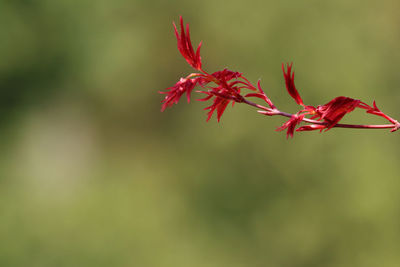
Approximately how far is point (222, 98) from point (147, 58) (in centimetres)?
569

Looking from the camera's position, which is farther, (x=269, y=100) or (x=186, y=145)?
(x=186, y=145)

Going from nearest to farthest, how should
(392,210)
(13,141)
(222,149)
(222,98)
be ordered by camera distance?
1. (222,98)
2. (392,210)
3. (222,149)
4. (13,141)

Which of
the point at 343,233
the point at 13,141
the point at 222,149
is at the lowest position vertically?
the point at 343,233

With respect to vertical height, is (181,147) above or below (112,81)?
below

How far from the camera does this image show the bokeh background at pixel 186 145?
6148 millimetres

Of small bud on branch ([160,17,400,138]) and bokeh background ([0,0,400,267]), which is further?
bokeh background ([0,0,400,267])

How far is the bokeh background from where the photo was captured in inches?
242

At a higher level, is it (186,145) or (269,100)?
(186,145)

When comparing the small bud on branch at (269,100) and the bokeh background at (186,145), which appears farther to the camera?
the bokeh background at (186,145)

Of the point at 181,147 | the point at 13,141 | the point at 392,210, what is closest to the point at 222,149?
the point at 181,147

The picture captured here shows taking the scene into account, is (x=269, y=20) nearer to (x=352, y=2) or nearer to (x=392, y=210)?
(x=352, y=2)

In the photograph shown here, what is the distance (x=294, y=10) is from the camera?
6535mm

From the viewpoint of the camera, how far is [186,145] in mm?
6707

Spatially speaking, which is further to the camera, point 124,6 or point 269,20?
point 124,6
